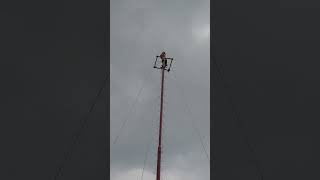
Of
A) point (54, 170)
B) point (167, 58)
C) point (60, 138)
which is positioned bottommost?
point (54, 170)

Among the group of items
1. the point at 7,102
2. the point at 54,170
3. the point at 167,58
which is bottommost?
the point at 54,170

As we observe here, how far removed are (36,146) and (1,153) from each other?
5.59 feet

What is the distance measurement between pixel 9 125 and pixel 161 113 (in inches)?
336

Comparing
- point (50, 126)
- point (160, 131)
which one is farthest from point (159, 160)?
point (50, 126)

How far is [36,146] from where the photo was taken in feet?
54.3

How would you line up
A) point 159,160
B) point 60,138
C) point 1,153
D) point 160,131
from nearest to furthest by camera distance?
point 1,153
point 60,138
point 159,160
point 160,131

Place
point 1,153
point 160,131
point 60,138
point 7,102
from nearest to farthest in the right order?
1. point 1,153
2. point 7,102
3. point 60,138
4. point 160,131

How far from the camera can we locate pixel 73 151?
57.6 ft

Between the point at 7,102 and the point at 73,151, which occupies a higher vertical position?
the point at 7,102

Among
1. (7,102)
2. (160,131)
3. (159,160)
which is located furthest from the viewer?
(160,131)

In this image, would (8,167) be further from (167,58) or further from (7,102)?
(167,58)

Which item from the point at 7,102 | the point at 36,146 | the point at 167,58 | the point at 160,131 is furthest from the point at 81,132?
the point at 167,58

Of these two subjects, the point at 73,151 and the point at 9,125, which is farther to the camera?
the point at 73,151

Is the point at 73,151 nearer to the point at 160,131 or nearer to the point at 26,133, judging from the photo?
the point at 26,133
